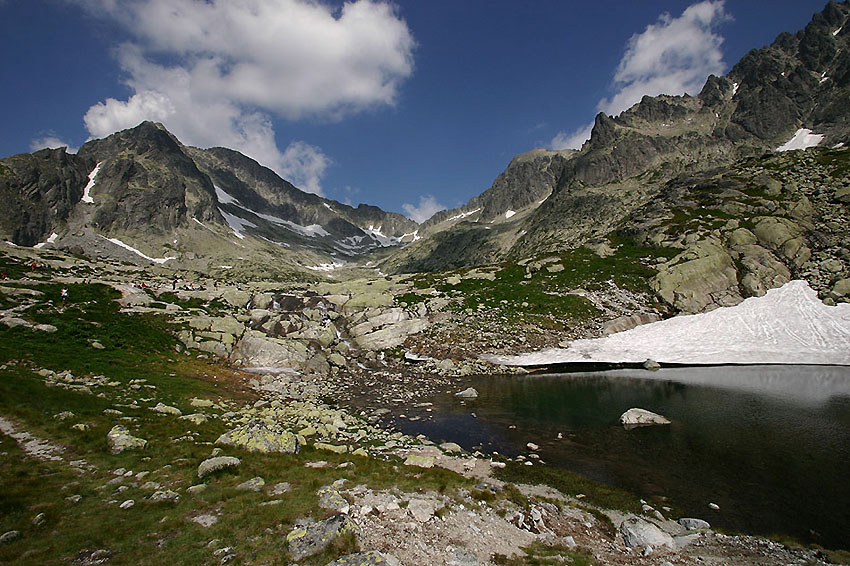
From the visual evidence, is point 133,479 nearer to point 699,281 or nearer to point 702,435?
point 702,435

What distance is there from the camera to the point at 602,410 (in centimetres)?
3128

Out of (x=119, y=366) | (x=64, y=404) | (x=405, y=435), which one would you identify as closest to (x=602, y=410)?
(x=405, y=435)

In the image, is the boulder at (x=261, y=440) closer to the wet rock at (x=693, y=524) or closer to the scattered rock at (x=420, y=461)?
the scattered rock at (x=420, y=461)

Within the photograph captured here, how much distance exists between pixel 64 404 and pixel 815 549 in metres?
34.8

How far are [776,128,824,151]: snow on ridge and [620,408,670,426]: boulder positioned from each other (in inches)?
8023

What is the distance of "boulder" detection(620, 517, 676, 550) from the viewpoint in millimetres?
13234

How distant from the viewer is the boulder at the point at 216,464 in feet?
48.6

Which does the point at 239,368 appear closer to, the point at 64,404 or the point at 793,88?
the point at 64,404

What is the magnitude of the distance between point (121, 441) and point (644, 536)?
73.3 ft

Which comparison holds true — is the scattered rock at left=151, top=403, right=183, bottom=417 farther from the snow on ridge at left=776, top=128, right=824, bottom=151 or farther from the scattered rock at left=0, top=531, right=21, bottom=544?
the snow on ridge at left=776, top=128, right=824, bottom=151

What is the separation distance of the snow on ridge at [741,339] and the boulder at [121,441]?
40266 millimetres

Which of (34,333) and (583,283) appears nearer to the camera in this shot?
(34,333)

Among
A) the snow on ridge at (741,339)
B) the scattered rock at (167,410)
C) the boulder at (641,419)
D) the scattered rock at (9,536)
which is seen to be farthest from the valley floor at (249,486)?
the snow on ridge at (741,339)

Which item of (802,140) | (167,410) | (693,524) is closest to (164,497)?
(167,410)
